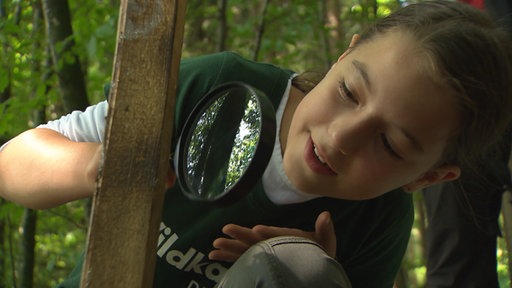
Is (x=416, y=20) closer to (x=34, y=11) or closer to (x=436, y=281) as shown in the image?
(x=436, y=281)

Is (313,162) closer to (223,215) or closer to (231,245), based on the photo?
(231,245)

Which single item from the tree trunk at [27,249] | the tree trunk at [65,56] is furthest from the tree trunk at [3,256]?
the tree trunk at [65,56]

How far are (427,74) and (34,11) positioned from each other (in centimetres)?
329

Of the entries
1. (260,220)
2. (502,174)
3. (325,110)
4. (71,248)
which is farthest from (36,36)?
(71,248)

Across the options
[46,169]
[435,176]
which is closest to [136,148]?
[46,169]

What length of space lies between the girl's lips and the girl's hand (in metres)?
0.20

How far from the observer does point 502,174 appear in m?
2.98

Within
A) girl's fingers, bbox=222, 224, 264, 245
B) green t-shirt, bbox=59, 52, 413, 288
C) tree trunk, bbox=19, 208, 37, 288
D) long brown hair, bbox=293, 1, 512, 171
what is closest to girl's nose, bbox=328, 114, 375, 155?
long brown hair, bbox=293, 1, 512, 171

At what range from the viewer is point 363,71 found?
1730mm

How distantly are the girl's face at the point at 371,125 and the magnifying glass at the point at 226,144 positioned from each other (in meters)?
0.35

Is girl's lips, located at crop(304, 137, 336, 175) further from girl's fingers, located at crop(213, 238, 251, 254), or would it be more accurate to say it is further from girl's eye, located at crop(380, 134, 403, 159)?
girl's fingers, located at crop(213, 238, 251, 254)

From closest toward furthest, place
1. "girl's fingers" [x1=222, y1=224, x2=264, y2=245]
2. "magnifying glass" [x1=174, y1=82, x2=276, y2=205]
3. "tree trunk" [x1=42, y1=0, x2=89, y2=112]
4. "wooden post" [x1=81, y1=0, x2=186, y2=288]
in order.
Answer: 1. "wooden post" [x1=81, y1=0, x2=186, y2=288]
2. "magnifying glass" [x1=174, y1=82, x2=276, y2=205]
3. "girl's fingers" [x1=222, y1=224, x2=264, y2=245]
4. "tree trunk" [x1=42, y1=0, x2=89, y2=112]

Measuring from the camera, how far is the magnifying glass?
3.69 feet

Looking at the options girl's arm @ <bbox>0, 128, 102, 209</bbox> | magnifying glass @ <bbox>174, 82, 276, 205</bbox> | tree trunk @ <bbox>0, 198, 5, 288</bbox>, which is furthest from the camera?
tree trunk @ <bbox>0, 198, 5, 288</bbox>
